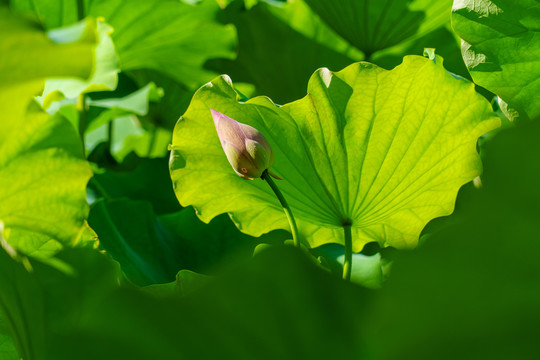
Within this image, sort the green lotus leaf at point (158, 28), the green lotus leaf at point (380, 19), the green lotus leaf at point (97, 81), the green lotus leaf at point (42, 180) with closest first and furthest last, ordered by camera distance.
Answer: the green lotus leaf at point (42, 180) < the green lotus leaf at point (97, 81) < the green lotus leaf at point (380, 19) < the green lotus leaf at point (158, 28)

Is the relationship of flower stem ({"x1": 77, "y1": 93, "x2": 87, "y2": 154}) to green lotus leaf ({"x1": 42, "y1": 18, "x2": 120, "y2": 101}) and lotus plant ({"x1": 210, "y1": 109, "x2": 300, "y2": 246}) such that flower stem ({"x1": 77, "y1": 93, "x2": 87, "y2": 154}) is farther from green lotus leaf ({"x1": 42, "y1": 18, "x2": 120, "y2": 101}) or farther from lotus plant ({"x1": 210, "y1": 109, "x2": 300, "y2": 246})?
lotus plant ({"x1": 210, "y1": 109, "x2": 300, "y2": 246})

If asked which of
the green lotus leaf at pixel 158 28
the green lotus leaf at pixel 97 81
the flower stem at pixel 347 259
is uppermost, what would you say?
the green lotus leaf at pixel 97 81

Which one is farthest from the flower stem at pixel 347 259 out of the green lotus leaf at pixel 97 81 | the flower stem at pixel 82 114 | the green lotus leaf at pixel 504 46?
the flower stem at pixel 82 114

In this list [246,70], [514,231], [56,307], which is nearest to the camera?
[514,231]

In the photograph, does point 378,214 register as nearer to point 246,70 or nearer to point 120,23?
point 246,70

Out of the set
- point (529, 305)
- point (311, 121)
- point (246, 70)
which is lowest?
point (246, 70)

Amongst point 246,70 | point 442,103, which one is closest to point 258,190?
point 442,103

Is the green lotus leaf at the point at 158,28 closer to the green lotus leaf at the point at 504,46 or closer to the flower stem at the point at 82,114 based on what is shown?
the flower stem at the point at 82,114
